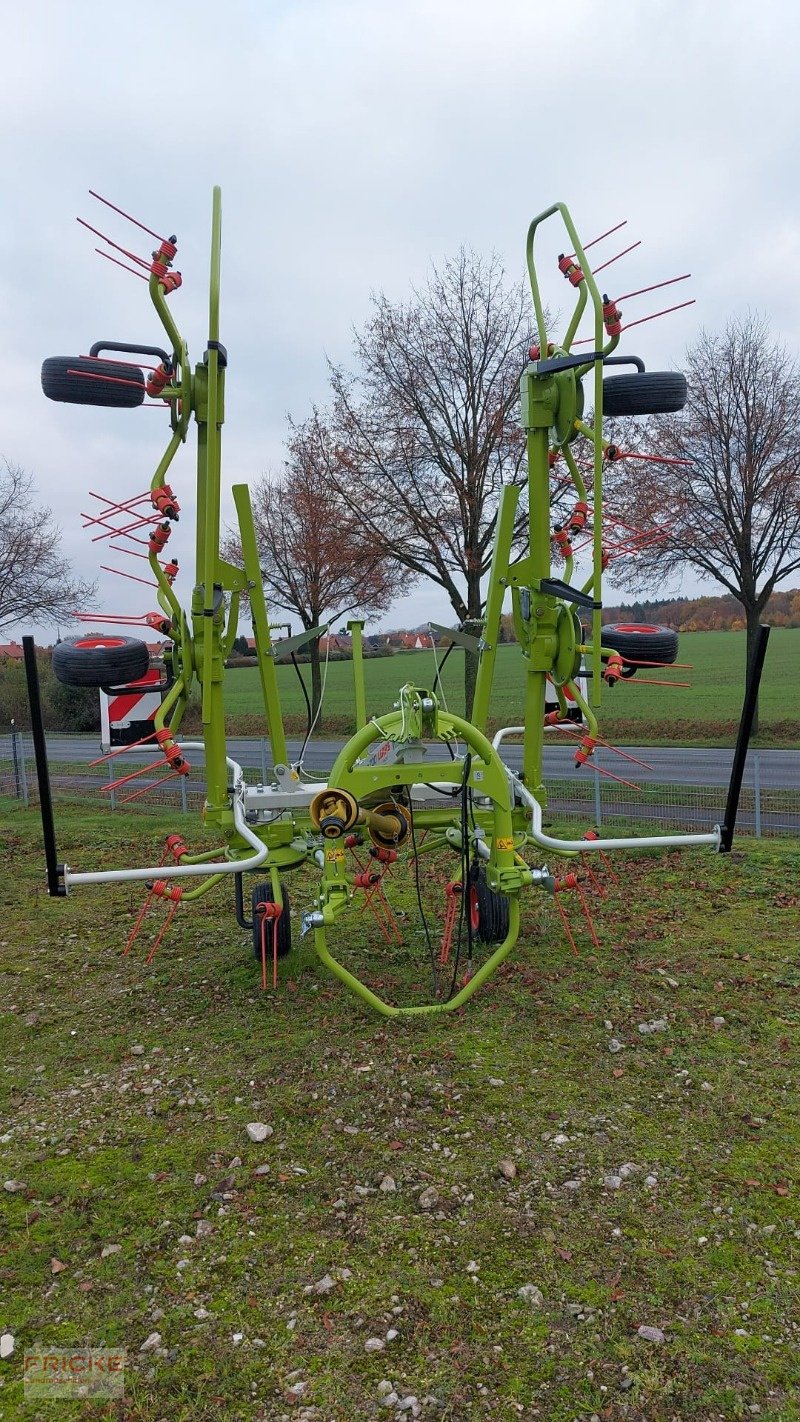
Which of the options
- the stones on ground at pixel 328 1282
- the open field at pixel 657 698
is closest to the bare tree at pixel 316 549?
the open field at pixel 657 698

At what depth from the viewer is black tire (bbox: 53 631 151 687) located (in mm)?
5133

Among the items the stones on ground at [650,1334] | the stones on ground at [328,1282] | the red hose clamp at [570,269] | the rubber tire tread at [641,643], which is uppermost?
the red hose clamp at [570,269]

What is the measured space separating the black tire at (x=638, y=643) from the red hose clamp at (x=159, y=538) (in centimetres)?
267

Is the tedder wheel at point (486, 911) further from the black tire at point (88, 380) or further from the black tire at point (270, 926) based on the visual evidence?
the black tire at point (88, 380)

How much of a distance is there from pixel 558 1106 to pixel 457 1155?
23.3 inches

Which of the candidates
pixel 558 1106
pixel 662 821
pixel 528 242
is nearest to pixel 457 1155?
pixel 558 1106

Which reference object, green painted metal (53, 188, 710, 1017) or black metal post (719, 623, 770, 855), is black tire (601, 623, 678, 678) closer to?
green painted metal (53, 188, 710, 1017)

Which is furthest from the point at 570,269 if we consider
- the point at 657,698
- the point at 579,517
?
the point at 657,698

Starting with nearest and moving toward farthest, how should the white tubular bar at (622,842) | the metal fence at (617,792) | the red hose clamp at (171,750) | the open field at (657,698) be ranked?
the white tubular bar at (622,842) < the red hose clamp at (171,750) < the metal fence at (617,792) < the open field at (657,698)

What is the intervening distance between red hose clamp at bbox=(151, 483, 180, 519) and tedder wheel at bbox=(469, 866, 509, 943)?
3046 mm

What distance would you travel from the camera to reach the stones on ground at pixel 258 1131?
400cm

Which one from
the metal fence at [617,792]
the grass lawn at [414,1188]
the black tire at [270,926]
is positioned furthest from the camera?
the metal fence at [617,792]

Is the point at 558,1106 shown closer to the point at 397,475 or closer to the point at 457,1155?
the point at 457,1155

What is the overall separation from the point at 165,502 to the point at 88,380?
0.77m
